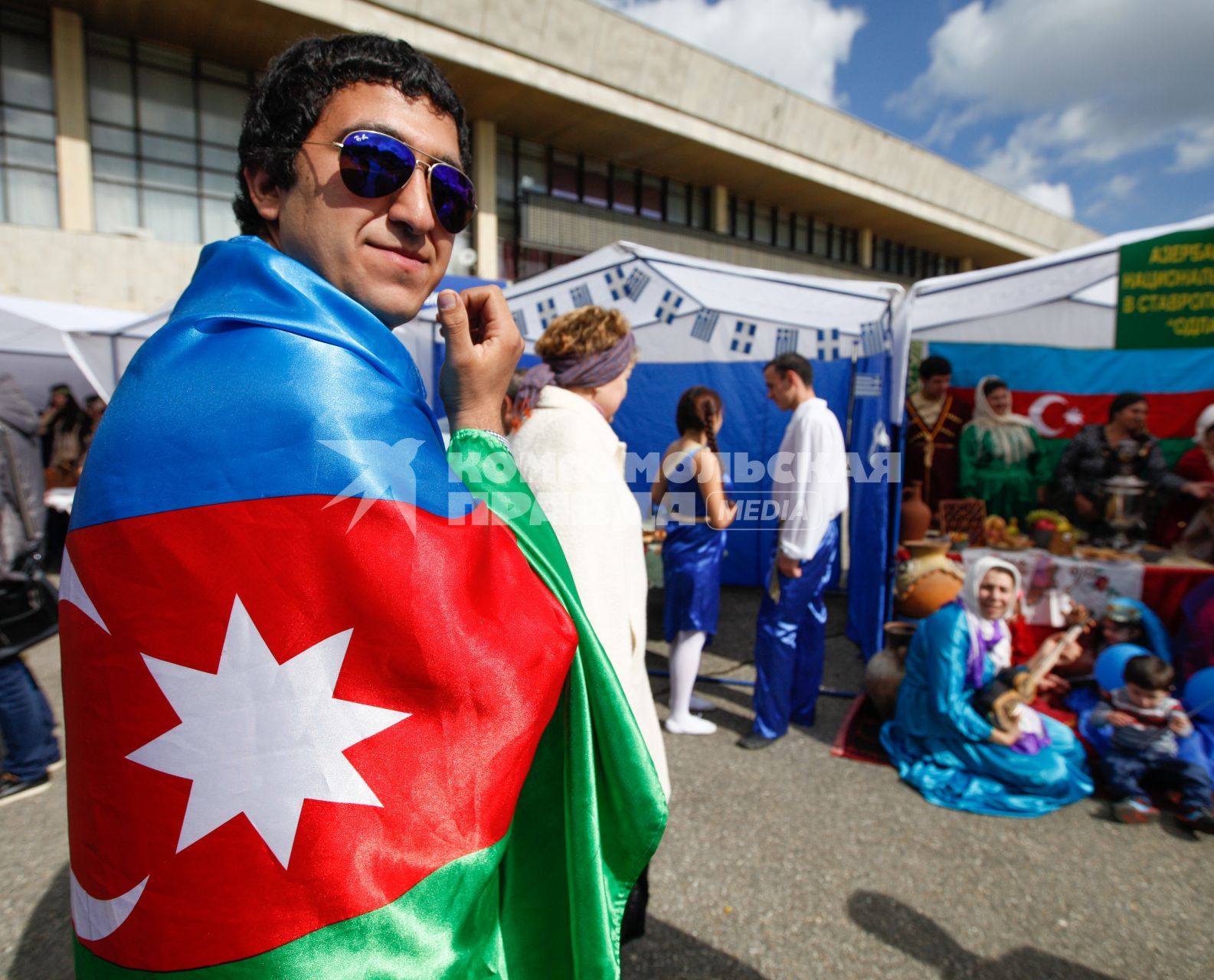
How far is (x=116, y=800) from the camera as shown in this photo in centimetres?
83

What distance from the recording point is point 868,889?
2.54 meters

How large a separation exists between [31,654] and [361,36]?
20.6ft

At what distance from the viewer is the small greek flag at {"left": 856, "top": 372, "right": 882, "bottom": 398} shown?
15.7 ft

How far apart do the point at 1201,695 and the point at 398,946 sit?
4.06 metres

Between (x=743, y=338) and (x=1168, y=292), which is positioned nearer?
(x=1168, y=292)

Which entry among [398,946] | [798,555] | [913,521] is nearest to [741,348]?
[913,521]

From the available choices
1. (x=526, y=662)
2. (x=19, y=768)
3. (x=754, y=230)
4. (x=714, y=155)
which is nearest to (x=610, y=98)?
(x=714, y=155)

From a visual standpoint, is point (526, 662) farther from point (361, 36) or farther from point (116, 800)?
point (361, 36)

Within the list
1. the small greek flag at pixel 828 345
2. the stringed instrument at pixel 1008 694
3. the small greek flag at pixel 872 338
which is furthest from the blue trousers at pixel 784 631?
the small greek flag at pixel 828 345

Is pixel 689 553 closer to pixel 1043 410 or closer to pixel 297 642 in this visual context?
pixel 297 642

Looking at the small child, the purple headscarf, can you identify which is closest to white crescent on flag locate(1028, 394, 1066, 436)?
the small child

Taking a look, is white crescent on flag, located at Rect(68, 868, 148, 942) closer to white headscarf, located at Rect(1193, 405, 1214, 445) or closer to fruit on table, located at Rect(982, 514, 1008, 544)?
fruit on table, located at Rect(982, 514, 1008, 544)

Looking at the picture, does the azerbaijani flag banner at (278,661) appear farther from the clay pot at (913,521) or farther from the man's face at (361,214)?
the clay pot at (913,521)

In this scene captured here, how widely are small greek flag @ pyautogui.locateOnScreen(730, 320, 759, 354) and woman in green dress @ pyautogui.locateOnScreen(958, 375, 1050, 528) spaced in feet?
7.27
